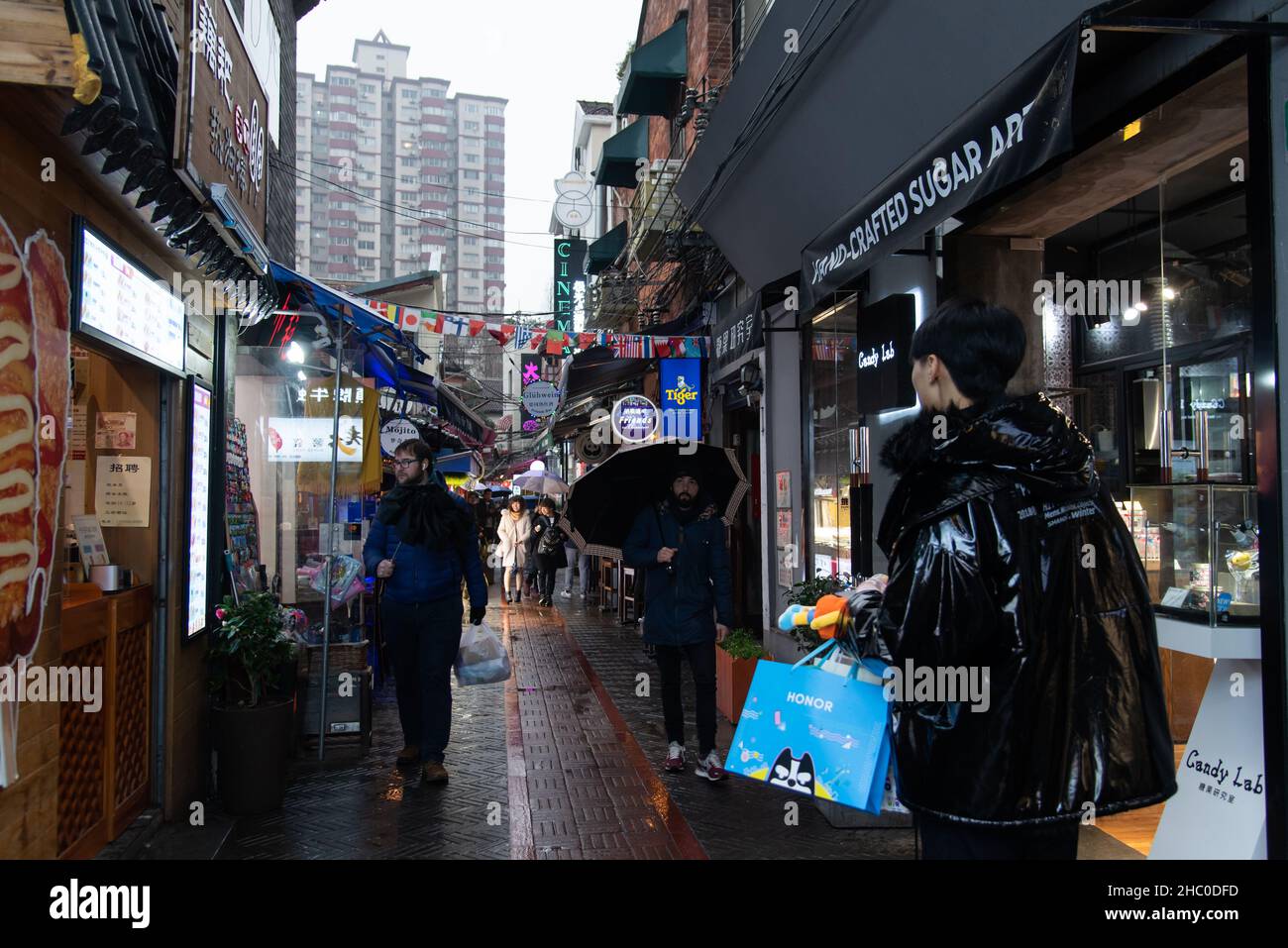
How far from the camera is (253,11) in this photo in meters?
7.18

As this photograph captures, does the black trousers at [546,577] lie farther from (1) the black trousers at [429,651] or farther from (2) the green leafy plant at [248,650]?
(2) the green leafy plant at [248,650]

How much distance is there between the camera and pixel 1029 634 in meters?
2.13

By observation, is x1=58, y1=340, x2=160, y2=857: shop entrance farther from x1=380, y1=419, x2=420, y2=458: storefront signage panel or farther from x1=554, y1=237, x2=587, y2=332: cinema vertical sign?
x1=554, y1=237, x2=587, y2=332: cinema vertical sign

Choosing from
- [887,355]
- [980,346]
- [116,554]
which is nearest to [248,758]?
[116,554]

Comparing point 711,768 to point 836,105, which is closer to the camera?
point 711,768

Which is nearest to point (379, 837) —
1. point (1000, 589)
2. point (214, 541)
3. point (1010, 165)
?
point (214, 541)

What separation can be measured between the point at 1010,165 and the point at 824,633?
2.43 m

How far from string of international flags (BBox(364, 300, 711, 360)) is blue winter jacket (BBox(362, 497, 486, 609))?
3.36 metres

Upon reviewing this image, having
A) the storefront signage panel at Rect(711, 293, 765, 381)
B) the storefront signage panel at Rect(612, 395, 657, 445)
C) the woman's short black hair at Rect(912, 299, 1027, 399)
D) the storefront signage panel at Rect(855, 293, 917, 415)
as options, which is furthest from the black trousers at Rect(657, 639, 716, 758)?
the storefront signage panel at Rect(612, 395, 657, 445)

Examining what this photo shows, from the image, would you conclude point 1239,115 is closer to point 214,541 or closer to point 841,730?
point 841,730

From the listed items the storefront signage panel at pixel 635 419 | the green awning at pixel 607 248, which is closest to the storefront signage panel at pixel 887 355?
the storefront signage panel at pixel 635 419

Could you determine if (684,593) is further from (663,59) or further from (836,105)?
(663,59)

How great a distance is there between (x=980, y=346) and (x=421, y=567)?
4631 millimetres

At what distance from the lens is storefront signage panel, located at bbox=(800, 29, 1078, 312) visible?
3.60 meters
